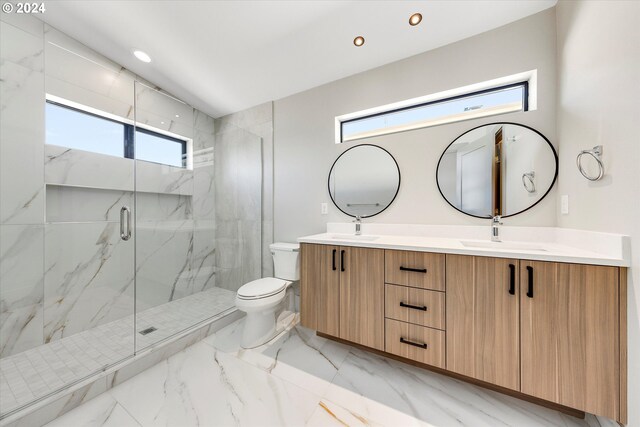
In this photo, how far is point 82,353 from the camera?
1586 millimetres

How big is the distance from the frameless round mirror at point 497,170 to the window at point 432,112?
175 mm

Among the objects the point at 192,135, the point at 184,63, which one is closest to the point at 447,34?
the point at 184,63

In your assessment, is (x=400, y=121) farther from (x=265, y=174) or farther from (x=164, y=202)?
(x=164, y=202)

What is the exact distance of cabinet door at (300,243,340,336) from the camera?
1.62 meters

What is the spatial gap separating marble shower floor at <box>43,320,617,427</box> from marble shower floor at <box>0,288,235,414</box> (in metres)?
0.24

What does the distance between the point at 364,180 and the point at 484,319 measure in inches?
52.0

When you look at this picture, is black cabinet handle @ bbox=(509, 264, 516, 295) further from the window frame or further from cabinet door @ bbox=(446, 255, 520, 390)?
the window frame

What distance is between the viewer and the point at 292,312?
2338mm

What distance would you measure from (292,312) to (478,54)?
2.77 m

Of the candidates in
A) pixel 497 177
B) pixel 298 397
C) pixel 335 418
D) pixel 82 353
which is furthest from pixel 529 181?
pixel 82 353

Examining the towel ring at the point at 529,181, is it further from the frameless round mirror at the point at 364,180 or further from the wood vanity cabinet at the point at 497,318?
the frameless round mirror at the point at 364,180

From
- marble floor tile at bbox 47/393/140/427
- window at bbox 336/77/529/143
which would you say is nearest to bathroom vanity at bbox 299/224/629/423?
window at bbox 336/77/529/143

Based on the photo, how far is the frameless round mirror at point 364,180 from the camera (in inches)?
76.3

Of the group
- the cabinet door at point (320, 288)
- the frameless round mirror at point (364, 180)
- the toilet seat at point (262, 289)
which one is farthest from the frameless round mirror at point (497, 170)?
the toilet seat at point (262, 289)
